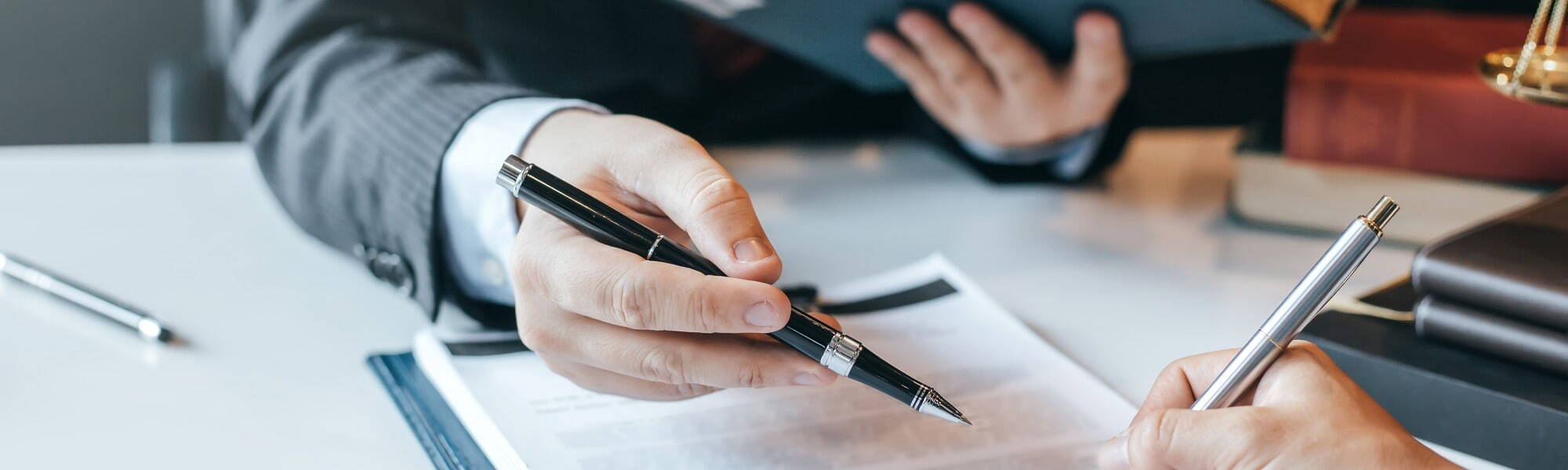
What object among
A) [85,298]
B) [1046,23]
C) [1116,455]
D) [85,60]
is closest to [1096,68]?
[1046,23]

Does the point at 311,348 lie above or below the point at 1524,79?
below

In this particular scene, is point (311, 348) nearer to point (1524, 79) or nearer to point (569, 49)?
point (569, 49)

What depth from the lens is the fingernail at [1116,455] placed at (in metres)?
0.42

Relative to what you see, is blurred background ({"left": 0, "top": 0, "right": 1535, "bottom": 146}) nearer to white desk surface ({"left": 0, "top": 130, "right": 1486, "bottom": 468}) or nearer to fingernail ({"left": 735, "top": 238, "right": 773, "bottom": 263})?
white desk surface ({"left": 0, "top": 130, "right": 1486, "bottom": 468})

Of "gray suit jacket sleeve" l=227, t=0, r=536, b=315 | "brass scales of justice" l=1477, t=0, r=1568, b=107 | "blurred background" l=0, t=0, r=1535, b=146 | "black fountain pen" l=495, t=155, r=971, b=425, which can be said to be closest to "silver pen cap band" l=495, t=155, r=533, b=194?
"black fountain pen" l=495, t=155, r=971, b=425

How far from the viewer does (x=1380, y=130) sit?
2.60ft

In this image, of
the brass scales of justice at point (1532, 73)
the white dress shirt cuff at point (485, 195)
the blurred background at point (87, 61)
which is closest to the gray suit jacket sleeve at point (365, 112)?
the white dress shirt cuff at point (485, 195)

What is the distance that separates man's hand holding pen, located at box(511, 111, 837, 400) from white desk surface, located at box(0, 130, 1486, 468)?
10 centimetres

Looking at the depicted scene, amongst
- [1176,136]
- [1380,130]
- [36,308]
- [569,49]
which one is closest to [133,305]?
[36,308]

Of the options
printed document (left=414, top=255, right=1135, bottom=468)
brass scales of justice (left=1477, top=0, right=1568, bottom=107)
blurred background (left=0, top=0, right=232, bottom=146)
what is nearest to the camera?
printed document (left=414, top=255, right=1135, bottom=468)

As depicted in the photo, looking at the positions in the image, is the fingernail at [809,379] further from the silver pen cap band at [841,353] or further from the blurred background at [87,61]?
the blurred background at [87,61]

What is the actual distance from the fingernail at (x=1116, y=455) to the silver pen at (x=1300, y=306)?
29 mm

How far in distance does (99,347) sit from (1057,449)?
0.49 m

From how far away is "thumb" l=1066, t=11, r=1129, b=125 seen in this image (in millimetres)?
766
